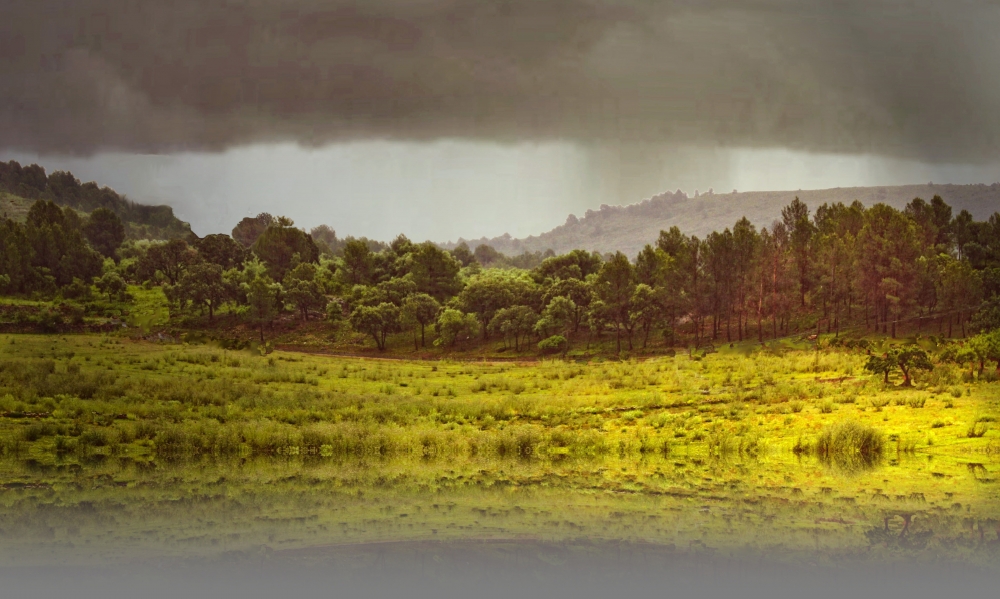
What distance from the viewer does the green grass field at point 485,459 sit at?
15906 millimetres

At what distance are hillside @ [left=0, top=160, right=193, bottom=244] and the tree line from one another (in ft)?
192

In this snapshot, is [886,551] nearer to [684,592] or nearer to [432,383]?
[684,592]

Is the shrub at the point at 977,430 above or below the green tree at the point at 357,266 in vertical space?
below

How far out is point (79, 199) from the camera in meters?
174

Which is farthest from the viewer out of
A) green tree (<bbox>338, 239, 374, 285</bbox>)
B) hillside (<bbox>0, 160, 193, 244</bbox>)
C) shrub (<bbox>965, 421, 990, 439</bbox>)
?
hillside (<bbox>0, 160, 193, 244</bbox>)

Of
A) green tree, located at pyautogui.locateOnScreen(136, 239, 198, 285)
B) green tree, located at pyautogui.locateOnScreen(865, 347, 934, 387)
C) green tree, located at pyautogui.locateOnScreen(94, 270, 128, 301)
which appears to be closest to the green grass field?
green tree, located at pyautogui.locateOnScreen(865, 347, 934, 387)

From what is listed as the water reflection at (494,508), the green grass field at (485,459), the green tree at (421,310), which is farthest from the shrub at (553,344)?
the water reflection at (494,508)

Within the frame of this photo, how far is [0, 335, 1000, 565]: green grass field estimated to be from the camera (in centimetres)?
1591

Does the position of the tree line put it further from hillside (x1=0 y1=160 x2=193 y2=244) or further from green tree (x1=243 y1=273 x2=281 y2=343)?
hillside (x1=0 y1=160 x2=193 y2=244)

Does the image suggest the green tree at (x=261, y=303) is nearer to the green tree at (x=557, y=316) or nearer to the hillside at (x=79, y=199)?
the green tree at (x=557, y=316)

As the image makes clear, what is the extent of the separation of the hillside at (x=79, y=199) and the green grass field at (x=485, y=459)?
389ft

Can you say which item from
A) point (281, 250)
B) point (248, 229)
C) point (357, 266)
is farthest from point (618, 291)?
point (248, 229)

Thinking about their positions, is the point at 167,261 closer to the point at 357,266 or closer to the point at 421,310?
the point at 357,266

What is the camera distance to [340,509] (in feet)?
59.9
